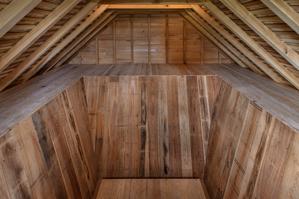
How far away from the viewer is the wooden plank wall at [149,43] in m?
5.84

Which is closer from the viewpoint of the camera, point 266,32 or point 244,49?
point 266,32

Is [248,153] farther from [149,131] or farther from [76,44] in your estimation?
[76,44]

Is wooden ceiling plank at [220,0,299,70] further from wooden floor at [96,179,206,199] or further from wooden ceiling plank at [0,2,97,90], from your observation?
wooden floor at [96,179,206,199]

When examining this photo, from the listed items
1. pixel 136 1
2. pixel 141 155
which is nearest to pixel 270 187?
pixel 141 155

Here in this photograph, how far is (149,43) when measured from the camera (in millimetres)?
5902

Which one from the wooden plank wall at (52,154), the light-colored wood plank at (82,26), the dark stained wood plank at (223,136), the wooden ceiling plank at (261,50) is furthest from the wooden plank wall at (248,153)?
the light-colored wood plank at (82,26)

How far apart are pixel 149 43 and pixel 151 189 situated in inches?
112

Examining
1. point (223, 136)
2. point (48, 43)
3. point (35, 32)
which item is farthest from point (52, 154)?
point (223, 136)

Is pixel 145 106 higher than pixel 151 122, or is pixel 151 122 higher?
pixel 145 106

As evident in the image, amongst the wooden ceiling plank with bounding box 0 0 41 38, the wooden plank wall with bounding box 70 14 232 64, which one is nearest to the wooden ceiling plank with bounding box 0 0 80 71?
the wooden ceiling plank with bounding box 0 0 41 38

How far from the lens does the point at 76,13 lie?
11.2ft

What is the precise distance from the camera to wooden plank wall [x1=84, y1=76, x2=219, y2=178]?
14.1 ft

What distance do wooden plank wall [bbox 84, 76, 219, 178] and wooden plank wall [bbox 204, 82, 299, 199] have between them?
0.22 meters

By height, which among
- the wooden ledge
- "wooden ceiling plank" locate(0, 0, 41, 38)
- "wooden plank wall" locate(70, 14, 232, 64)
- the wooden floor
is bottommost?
the wooden floor
